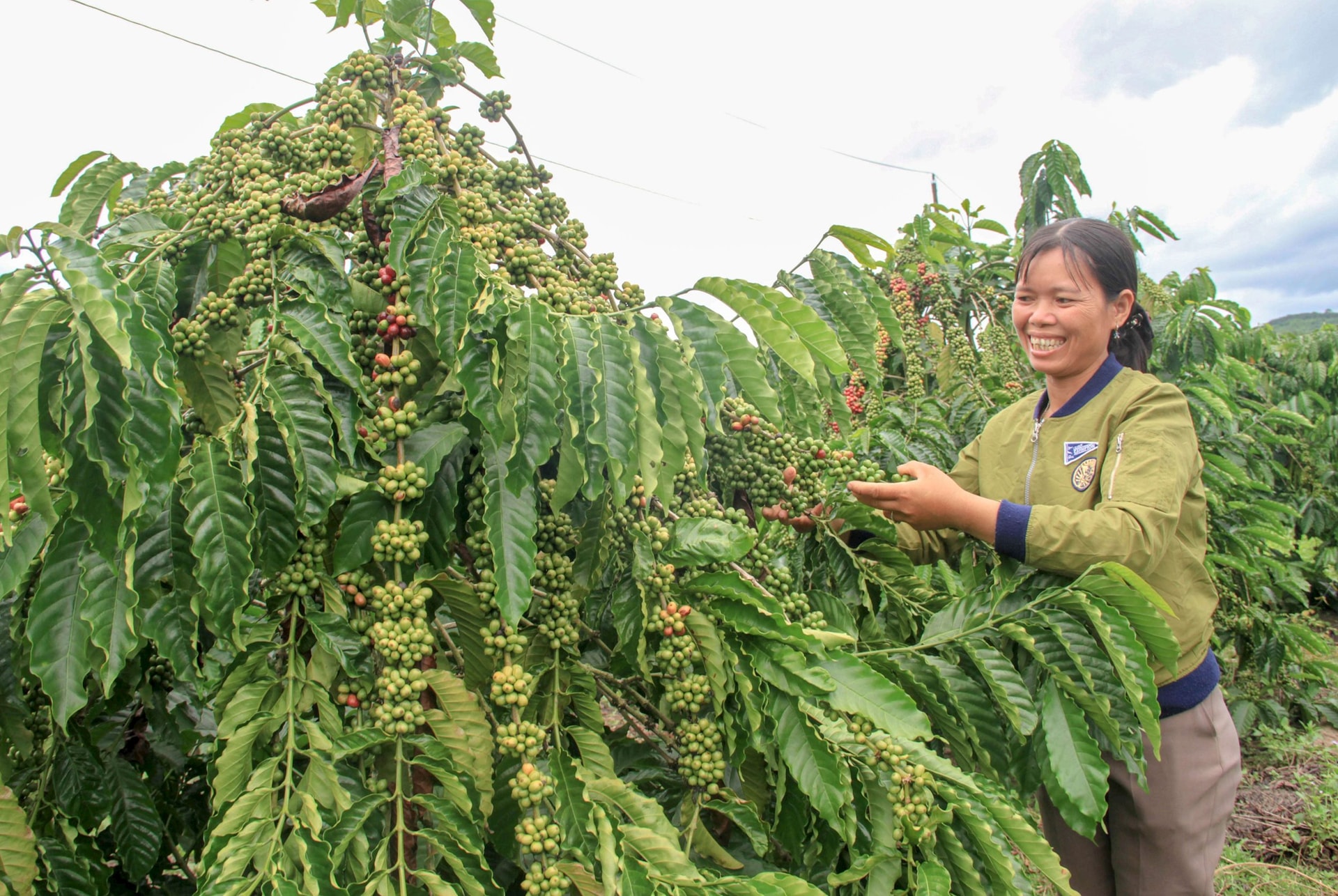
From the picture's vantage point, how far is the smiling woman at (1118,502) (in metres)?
1.85

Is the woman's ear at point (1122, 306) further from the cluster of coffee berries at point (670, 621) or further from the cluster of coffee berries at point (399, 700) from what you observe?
the cluster of coffee berries at point (399, 700)

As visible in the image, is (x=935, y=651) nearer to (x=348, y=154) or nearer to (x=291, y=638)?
(x=291, y=638)

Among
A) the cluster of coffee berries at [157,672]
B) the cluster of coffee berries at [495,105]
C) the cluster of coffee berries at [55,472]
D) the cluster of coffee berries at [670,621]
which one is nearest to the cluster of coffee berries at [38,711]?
the cluster of coffee berries at [157,672]

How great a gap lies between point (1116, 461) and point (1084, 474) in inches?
4.0

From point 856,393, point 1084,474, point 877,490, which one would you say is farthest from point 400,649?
point 856,393

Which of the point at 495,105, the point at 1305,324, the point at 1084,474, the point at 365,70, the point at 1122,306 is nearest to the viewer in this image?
the point at 365,70

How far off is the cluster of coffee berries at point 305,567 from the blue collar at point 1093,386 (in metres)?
1.73

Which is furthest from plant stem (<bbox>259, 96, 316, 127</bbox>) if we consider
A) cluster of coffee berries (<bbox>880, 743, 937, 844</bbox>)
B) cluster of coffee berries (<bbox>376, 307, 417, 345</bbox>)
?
cluster of coffee berries (<bbox>880, 743, 937, 844</bbox>)

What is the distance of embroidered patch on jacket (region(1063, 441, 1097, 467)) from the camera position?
6.65ft

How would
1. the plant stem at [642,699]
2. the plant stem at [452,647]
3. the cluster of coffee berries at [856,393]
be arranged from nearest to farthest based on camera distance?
the plant stem at [452,647], the plant stem at [642,699], the cluster of coffee berries at [856,393]

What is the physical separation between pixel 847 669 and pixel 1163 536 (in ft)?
2.83

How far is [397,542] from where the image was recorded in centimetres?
128

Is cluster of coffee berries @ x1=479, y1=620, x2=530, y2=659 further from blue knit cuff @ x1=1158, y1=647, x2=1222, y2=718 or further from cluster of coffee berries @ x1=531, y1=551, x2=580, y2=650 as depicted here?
blue knit cuff @ x1=1158, y1=647, x2=1222, y2=718

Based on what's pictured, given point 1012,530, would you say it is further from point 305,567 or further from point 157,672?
point 157,672
